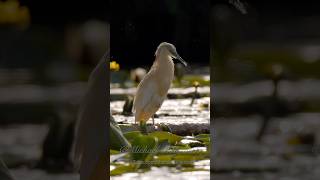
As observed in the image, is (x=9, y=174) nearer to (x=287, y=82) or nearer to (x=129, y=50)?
(x=129, y=50)

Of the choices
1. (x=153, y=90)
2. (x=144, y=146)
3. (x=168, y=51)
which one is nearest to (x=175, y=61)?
(x=168, y=51)

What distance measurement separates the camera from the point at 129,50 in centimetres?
419

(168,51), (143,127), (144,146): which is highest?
(168,51)

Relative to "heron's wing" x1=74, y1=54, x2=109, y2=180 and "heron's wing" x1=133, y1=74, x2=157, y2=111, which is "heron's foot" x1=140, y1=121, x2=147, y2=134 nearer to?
"heron's wing" x1=133, y1=74, x2=157, y2=111

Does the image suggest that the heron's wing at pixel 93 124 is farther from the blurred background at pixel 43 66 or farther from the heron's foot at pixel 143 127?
the heron's foot at pixel 143 127

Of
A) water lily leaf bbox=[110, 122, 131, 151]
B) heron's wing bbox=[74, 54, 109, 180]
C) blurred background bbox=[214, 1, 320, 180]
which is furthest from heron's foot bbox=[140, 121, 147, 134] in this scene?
blurred background bbox=[214, 1, 320, 180]

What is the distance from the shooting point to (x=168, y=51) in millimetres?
4164

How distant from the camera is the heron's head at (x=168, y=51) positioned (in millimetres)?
4160

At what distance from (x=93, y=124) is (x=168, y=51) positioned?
0.76 m

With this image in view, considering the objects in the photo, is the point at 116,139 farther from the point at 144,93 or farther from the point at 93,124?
the point at 144,93

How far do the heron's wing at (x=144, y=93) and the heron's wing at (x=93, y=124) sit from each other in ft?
0.73

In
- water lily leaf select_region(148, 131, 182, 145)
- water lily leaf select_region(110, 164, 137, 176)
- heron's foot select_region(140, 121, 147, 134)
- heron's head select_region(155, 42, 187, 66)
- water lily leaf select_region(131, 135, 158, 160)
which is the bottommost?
water lily leaf select_region(110, 164, 137, 176)

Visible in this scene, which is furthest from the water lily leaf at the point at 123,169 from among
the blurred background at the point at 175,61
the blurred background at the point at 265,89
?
the blurred background at the point at 265,89

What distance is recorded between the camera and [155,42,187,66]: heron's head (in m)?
4.16
